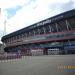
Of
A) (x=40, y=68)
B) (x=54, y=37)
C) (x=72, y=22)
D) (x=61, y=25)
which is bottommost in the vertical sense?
(x=40, y=68)

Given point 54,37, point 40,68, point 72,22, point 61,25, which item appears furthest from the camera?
point 61,25

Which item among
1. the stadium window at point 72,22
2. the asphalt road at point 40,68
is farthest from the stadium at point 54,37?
the asphalt road at point 40,68

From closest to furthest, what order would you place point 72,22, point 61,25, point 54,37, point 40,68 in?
point 40,68 < point 72,22 < point 54,37 < point 61,25

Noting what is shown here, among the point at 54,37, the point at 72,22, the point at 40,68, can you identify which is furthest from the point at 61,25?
the point at 40,68

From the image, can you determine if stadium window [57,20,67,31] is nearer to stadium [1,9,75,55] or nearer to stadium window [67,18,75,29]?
stadium [1,9,75,55]

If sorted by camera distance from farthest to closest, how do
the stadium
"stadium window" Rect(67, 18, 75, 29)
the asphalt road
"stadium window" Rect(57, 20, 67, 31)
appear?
"stadium window" Rect(57, 20, 67, 31), "stadium window" Rect(67, 18, 75, 29), the stadium, the asphalt road

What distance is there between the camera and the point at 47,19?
80062mm

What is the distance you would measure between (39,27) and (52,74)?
76306 mm

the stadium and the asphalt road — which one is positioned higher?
the stadium

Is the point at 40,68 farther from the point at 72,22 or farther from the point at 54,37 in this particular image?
the point at 72,22

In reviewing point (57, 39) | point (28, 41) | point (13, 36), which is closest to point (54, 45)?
point (57, 39)

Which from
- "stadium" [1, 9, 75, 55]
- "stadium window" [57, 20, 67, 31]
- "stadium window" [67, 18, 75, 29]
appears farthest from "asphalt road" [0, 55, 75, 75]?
"stadium window" [57, 20, 67, 31]

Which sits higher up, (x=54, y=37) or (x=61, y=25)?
(x=61, y=25)

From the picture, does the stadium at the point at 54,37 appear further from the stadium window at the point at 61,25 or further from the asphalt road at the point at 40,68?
the asphalt road at the point at 40,68
